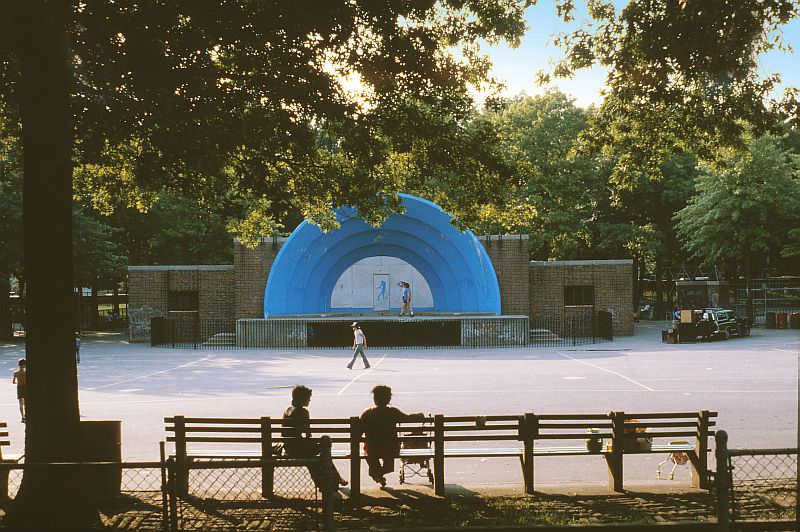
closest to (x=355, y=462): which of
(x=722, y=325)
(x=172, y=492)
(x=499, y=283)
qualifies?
(x=172, y=492)

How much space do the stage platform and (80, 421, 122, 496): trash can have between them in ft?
77.5

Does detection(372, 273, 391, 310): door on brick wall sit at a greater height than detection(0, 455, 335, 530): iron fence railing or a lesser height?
greater

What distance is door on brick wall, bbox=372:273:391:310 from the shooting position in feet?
137

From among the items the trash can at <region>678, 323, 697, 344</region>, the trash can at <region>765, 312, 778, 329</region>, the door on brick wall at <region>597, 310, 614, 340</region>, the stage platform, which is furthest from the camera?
the trash can at <region>765, 312, 778, 329</region>

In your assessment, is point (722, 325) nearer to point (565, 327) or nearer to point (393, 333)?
point (565, 327)

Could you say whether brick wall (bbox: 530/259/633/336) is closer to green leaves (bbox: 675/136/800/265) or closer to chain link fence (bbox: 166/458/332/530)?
green leaves (bbox: 675/136/800/265)

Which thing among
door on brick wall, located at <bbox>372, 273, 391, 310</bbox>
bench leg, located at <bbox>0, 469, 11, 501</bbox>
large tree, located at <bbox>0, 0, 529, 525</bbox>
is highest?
large tree, located at <bbox>0, 0, 529, 525</bbox>

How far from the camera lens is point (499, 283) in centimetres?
3772

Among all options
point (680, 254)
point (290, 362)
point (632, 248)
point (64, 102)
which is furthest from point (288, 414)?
point (680, 254)

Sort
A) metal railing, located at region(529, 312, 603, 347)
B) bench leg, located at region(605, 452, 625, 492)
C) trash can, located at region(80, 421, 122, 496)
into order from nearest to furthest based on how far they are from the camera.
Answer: trash can, located at region(80, 421, 122, 496) → bench leg, located at region(605, 452, 625, 492) → metal railing, located at region(529, 312, 603, 347)

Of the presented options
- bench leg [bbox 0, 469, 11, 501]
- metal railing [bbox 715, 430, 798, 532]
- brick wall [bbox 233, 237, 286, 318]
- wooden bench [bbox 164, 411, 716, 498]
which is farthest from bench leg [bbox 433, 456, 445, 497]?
brick wall [bbox 233, 237, 286, 318]

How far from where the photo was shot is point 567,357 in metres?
27.2

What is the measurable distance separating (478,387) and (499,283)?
64.0ft

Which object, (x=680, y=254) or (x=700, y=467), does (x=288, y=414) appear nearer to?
(x=700, y=467)
